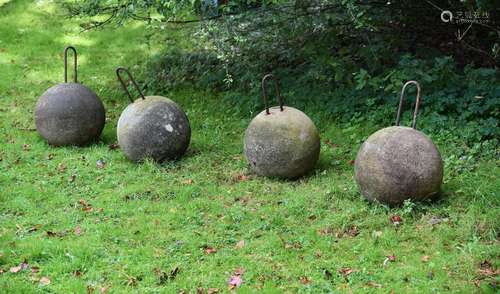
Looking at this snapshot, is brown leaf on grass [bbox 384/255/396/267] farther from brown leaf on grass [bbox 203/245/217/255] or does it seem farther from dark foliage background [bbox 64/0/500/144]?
dark foliage background [bbox 64/0/500/144]

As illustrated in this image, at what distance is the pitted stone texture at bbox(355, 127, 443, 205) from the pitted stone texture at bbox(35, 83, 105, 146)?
447 cm

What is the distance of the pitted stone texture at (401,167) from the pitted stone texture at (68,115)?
447 centimetres

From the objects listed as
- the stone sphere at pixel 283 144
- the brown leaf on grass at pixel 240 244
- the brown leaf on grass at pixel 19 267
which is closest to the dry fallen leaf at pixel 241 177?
the stone sphere at pixel 283 144

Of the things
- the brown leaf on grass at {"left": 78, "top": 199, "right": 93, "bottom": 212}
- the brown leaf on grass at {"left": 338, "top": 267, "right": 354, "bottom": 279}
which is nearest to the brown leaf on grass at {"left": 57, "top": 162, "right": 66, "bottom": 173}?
the brown leaf on grass at {"left": 78, "top": 199, "right": 93, "bottom": 212}

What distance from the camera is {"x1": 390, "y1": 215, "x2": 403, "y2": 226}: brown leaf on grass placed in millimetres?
5816

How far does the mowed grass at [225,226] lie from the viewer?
501 cm

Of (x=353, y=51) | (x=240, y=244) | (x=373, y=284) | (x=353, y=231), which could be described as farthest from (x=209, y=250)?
(x=353, y=51)

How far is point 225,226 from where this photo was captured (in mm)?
Result: 6020

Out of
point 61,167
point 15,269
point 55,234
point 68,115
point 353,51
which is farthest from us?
point 353,51

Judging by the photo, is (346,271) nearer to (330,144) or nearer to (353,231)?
(353,231)

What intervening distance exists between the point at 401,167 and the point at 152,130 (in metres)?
3.43

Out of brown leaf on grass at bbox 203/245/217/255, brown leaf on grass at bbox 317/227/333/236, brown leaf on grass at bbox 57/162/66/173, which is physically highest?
brown leaf on grass at bbox 317/227/333/236

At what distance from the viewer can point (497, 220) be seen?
18.4ft

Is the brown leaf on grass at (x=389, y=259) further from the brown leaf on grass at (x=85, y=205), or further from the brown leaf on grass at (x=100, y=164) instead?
the brown leaf on grass at (x=100, y=164)
